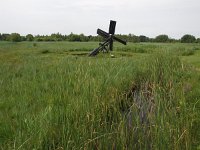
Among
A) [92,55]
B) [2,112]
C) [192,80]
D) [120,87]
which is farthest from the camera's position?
[92,55]

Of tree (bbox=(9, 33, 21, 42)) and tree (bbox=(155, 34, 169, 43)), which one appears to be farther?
tree (bbox=(155, 34, 169, 43))

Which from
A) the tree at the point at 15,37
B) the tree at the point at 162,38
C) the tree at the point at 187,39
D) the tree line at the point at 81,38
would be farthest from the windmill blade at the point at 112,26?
the tree at the point at 187,39

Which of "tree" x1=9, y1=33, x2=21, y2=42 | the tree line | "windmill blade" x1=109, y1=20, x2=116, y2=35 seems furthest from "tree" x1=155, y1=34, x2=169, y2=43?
"windmill blade" x1=109, y1=20, x2=116, y2=35

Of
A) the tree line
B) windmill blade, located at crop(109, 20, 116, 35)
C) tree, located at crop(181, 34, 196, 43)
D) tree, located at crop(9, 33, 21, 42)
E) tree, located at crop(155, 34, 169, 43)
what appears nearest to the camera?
windmill blade, located at crop(109, 20, 116, 35)

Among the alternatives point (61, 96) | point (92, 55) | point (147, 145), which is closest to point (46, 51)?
point (92, 55)

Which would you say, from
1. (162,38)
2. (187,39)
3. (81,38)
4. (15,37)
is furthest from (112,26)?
(187,39)

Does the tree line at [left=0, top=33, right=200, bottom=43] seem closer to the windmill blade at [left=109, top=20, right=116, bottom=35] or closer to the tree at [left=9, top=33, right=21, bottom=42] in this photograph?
the tree at [left=9, top=33, right=21, bottom=42]

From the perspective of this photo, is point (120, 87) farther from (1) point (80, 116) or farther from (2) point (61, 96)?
(1) point (80, 116)

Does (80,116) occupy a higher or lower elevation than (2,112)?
higher

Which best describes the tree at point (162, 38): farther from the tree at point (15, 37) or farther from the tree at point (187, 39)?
the tree at point (15, 37)

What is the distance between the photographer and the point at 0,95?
10109 mm

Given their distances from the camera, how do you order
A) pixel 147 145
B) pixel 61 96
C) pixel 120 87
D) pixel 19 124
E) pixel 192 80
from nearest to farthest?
pixel 147 145 < pixel 19 124 < pixel 61 96 < pixel 120 87 < pixel 192 80

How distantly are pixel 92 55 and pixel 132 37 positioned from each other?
41903 mm

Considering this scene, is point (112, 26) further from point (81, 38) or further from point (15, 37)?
point (15, 37)
